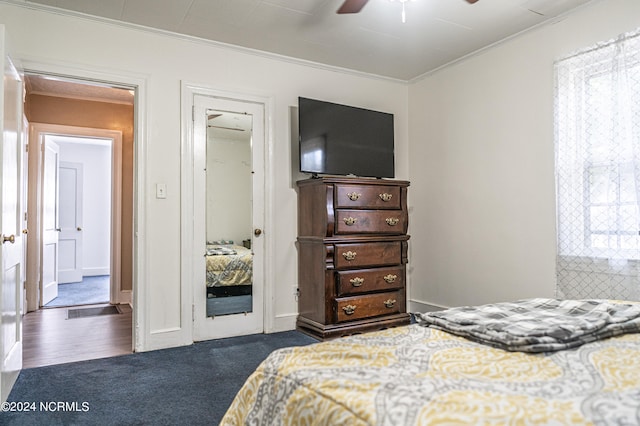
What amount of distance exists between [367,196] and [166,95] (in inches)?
71.5

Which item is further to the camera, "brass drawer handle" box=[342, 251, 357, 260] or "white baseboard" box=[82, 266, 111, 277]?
"white baseboard" box=[82, 266, 111, 277]

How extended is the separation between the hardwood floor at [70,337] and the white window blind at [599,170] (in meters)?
3.32

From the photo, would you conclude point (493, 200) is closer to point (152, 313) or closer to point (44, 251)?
point (152, 313)

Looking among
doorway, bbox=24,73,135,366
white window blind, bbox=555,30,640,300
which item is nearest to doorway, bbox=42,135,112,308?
doorway, bbox=24,73,135,366

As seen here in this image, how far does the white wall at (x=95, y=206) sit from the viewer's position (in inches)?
313

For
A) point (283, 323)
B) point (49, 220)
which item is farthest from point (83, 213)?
point (283, 323)

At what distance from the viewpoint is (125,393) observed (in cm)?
239

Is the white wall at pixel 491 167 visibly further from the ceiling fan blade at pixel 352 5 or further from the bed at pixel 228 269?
the bed at pixel 228 269

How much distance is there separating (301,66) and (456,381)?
356 cm

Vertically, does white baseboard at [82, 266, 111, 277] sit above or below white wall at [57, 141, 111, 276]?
below

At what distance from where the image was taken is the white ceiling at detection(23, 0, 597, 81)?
2.89m

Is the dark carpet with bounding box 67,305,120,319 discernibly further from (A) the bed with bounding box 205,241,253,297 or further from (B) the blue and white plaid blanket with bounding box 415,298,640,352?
(B) the blue and white plaid blanket with bounding box 415,298,640,352

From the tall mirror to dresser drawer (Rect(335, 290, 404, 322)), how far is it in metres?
0.81

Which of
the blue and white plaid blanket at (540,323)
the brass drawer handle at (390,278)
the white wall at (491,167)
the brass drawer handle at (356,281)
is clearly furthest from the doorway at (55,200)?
the blue and white plaid blanket at (540,323)
